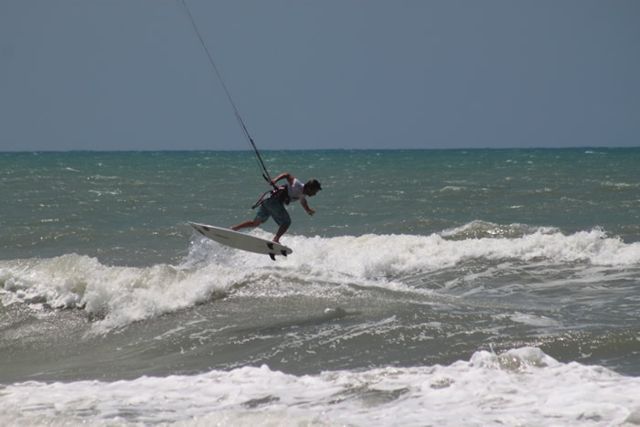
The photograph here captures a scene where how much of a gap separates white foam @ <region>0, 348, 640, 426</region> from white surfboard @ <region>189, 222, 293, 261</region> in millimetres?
3985

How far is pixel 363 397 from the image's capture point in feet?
Answer: 28.4

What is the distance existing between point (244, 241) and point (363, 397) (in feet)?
18.3

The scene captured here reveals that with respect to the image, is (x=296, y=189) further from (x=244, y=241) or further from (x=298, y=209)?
(x=298, y=209)

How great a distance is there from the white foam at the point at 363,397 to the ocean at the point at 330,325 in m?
0.02

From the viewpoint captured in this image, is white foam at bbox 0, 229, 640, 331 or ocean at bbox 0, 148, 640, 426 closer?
ocean at bbox 0, 148, 640, 426

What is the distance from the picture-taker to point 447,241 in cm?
1947

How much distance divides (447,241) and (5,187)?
87.8 ft

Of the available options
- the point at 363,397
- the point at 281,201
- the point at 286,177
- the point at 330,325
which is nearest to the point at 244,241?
the point at 281,201

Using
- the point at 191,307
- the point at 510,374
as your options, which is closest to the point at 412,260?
the point at 191,307

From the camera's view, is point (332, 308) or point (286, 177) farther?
point (332, 308)

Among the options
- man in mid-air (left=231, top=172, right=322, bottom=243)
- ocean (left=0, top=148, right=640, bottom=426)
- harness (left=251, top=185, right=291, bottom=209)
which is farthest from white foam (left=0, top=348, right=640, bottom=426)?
harness (left=251, top=185, right=291, bottom=209)

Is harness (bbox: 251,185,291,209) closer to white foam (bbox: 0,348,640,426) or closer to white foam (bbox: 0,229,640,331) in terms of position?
white foam (bbox: 0,229,640,331)

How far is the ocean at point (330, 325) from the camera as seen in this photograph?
8.47 m

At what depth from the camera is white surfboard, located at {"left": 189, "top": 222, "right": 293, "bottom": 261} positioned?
13727 mm
